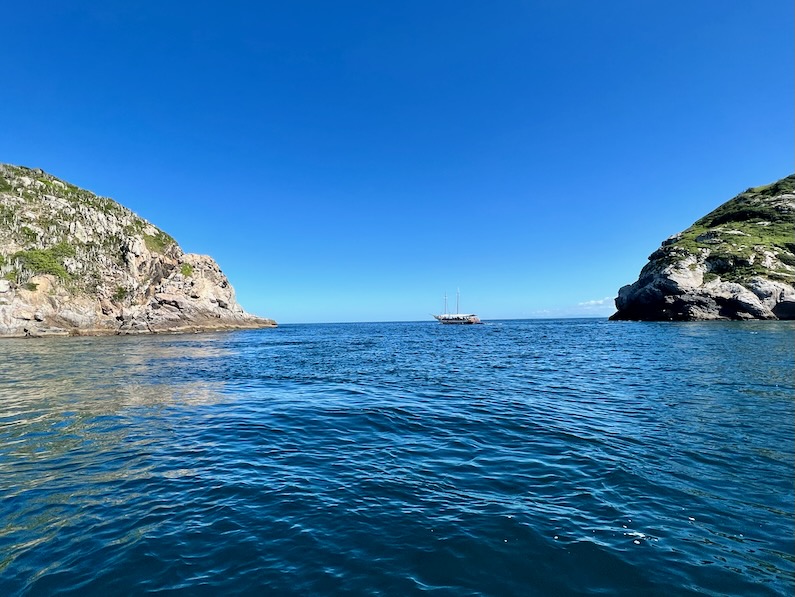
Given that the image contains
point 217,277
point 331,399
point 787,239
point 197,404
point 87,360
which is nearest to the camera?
point 197,404

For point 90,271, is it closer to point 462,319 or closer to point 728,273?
point 462,319

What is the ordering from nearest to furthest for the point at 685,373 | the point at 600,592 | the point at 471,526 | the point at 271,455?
the point at 600,592, the point at 471,526, the point at 271,455, the point at 685,373

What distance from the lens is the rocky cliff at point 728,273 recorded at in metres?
92.9

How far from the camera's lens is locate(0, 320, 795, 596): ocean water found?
648 centimetres

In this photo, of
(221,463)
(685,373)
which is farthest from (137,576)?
(685,373)

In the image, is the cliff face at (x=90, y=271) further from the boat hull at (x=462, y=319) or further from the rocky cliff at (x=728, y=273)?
the rocky cliff at (x=728, y=273)

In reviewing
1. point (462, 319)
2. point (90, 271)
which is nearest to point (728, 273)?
point (462, 319)

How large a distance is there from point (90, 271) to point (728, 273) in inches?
6851

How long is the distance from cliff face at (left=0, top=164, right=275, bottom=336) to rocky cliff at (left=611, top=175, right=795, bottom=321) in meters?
135

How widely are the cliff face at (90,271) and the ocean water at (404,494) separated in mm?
97069

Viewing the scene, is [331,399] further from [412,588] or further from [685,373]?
[685,373]

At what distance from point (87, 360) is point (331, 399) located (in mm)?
35323

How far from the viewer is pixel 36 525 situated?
815cm

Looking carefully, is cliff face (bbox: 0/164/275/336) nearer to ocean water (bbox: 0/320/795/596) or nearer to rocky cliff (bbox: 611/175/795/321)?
ocean water (bbox: 0/320/795/596)
